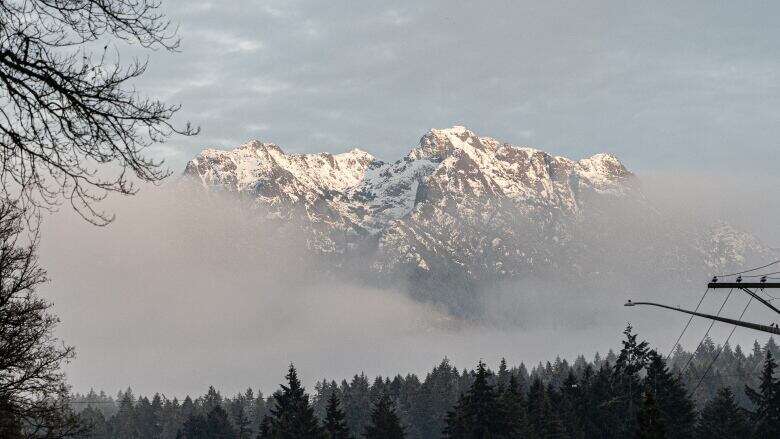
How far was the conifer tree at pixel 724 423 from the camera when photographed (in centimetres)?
8419

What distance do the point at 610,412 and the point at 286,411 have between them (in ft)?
101

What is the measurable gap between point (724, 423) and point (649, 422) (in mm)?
33514

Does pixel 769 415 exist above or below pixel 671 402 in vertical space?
below

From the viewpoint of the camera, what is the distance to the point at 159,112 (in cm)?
1095

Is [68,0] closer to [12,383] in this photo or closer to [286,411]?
[12,383]

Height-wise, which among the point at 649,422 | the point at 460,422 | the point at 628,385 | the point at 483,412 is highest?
the point at 628,385

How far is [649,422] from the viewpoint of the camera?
56844 millimetres

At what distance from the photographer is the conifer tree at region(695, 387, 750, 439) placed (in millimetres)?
84188

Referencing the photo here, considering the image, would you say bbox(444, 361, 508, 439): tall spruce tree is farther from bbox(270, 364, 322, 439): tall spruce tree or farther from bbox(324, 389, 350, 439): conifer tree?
bbox(270, 364, 322, 439): tall spruce tree

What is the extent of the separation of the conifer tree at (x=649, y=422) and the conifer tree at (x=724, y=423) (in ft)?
98.4

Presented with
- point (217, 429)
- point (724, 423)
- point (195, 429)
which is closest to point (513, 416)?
point (724, 423)

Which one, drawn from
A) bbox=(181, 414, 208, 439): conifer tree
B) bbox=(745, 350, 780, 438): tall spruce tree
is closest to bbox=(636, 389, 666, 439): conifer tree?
bbox=(745, 350, 780, 438): tall spruce tree

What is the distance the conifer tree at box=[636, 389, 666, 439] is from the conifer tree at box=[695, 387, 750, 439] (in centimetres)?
2998

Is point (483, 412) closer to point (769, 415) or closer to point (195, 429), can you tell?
point (769, 415)
